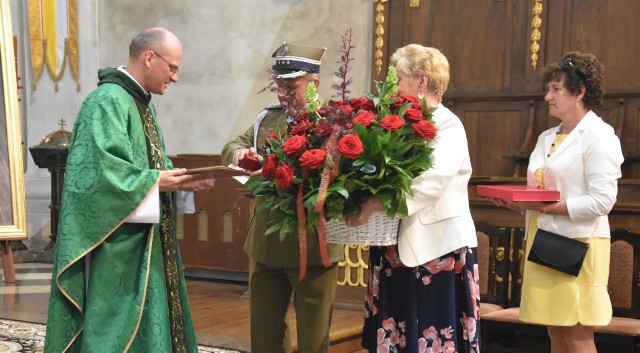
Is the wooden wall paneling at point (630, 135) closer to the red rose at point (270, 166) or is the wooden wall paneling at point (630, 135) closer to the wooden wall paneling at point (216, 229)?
the wooden wall paneling at point (216, 229)

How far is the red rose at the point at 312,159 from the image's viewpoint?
8.24 feet

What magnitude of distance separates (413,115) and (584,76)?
1.37 metres

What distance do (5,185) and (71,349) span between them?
3.79m

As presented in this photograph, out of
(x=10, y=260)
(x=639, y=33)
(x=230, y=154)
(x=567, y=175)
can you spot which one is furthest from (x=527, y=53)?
(x=10, y=260)

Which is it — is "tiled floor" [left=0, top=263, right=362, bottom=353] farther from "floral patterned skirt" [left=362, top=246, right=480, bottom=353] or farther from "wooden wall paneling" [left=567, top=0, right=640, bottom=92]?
"wooden wall paneling" [left=567, top=0, right=640, bottom=92]

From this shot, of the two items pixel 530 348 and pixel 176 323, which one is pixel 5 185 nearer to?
pixel 176 323

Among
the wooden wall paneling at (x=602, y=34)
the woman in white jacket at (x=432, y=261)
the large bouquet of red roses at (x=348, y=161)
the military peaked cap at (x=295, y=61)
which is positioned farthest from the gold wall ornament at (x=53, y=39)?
the large bouquet of red roses at (x=348, y=161)

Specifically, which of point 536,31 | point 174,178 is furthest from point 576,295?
point 536,31

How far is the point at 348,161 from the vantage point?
8.48 feet

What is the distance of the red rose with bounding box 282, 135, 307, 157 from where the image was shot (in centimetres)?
258

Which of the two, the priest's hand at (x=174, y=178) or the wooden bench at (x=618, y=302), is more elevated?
the priest's hand at (x=174, y=178)

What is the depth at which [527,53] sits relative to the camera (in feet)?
22.2

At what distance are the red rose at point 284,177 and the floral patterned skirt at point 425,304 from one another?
51cm

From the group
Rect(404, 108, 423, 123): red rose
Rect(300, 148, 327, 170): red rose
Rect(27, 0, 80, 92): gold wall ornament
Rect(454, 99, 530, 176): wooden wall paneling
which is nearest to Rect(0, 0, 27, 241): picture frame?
Rect(27, 0, 80, 92): gold wall ornament
